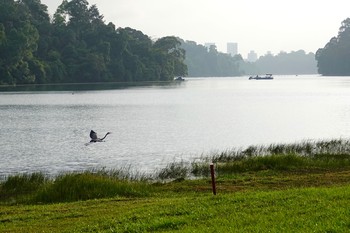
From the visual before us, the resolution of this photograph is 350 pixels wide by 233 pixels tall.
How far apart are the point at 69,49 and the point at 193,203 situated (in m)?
152

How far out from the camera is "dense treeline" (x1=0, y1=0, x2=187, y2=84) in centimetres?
13975

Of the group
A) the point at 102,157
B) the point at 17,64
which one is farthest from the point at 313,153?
the point at 17,64

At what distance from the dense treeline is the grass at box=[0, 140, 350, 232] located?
117053 mm

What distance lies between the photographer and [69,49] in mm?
163250

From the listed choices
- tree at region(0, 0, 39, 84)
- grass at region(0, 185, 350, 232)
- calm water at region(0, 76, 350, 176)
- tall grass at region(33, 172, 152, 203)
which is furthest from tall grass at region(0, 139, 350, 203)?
tree at region(0, 0, 39, 84)

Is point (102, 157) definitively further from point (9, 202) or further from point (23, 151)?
point (9, 202)

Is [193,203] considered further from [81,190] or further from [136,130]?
[136,130]

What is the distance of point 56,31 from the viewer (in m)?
170

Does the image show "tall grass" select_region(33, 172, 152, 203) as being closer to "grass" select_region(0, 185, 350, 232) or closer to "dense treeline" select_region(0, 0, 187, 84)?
"grass" select_region(0, 185, 350, 232)

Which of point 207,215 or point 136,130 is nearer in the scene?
point 207,215

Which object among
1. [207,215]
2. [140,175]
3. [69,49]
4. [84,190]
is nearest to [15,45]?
[69,49]

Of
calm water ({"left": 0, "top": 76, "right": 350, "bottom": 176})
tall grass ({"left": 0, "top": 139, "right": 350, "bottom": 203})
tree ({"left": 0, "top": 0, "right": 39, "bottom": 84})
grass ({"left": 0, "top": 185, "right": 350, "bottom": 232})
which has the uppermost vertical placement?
tree ({"left": 0, "top": 0, "right": 39, "bottom": 84})

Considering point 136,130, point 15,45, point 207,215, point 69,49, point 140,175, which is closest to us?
point 207,215

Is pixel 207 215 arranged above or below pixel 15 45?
below
